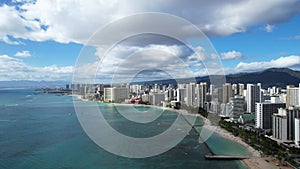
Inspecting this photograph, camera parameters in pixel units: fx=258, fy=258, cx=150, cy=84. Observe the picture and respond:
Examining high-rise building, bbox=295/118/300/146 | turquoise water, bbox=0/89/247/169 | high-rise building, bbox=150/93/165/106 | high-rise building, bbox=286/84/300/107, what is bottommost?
turquoise water, bbox=0/89/247/169

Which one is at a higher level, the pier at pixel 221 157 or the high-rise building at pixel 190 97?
the high-rise building at pixel 190 97

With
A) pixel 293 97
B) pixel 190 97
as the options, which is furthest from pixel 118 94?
pixel 293 97

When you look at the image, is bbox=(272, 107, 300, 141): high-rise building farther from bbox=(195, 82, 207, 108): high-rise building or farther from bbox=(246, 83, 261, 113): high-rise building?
bbox=(246, 83, 261, 113): high-rise building

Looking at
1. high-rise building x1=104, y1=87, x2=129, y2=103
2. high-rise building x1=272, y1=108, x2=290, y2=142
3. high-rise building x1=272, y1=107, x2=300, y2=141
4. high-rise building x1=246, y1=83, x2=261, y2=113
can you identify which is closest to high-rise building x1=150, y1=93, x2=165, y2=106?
high-rise building x1=104, y1=87, x2=129, y2=103

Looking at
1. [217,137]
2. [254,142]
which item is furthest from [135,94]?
[254,142]

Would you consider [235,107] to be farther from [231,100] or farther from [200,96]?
[200,96]

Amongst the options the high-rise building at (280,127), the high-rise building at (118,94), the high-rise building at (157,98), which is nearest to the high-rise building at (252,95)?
the high-rise building at (157,98)

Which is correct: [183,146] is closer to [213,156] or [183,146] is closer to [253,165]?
[213,156]

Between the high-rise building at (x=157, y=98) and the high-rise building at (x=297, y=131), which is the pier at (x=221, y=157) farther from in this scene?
the high-rise building at (x=157, y=98)
